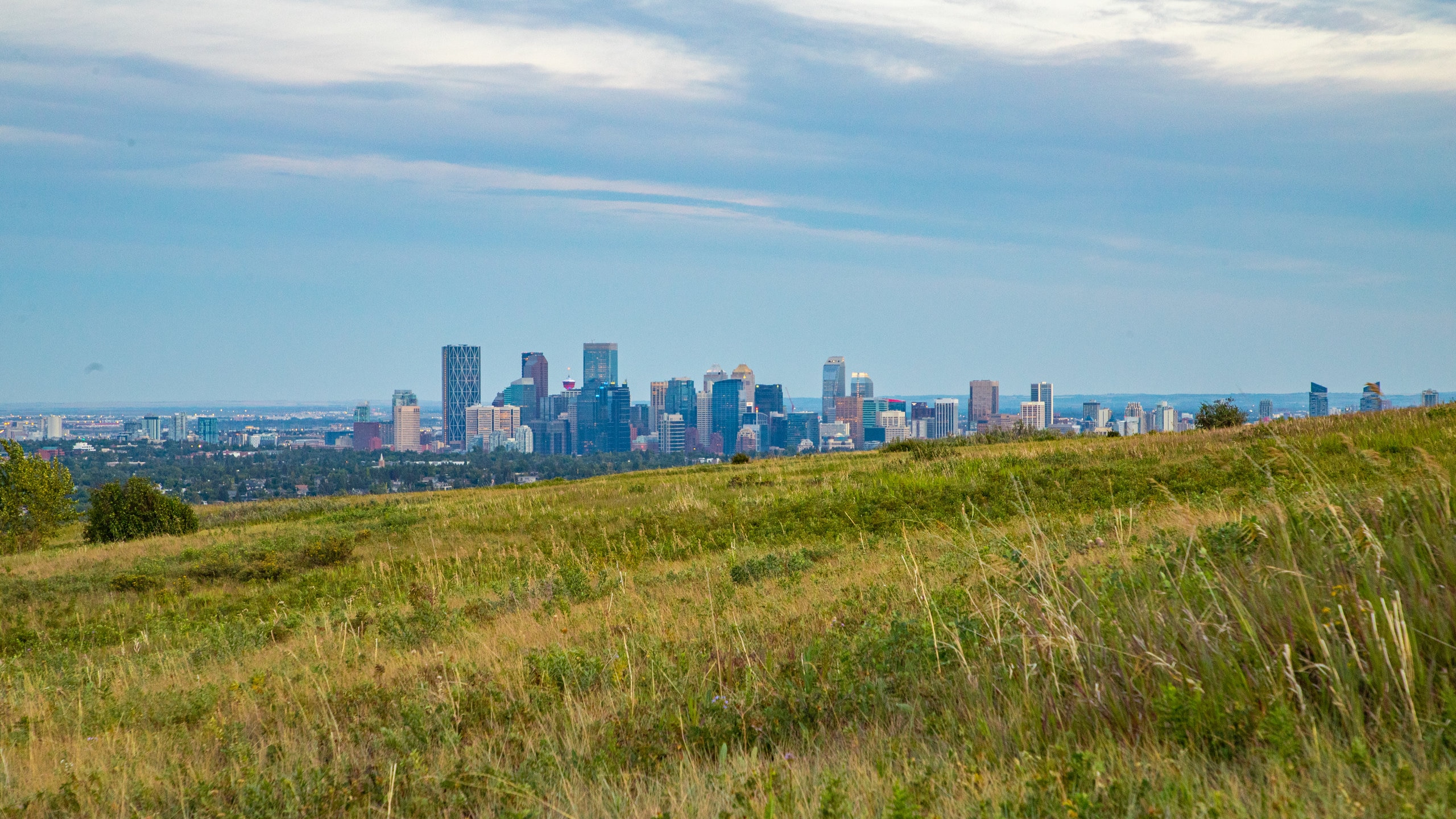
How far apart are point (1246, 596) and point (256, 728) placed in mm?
6608

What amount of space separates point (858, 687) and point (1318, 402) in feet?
79.1

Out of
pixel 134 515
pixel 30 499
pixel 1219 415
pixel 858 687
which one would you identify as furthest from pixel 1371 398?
pixel 30 499

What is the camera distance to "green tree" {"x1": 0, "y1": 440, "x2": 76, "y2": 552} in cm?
3984

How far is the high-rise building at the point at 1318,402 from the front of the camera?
22.6 meters

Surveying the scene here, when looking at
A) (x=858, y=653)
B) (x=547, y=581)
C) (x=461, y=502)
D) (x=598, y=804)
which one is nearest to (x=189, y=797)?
(x=598, y=804)

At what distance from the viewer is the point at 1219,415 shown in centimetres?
3631

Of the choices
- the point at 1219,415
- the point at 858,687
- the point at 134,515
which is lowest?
the point at 134,515

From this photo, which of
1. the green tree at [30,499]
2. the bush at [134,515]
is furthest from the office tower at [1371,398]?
the green tree at [30,499]

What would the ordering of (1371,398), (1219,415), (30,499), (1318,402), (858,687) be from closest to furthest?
(858,687) → (1371,398) → (1318,402) → (1219,415) → (30,499)

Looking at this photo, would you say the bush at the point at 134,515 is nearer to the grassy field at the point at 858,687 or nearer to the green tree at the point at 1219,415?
the grassy field at the point at 858,687

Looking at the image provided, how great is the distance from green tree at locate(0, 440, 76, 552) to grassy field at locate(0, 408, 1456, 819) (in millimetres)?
33196

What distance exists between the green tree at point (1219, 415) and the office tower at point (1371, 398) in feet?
43.1

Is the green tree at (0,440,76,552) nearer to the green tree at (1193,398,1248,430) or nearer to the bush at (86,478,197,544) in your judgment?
the bush at (86,478,197,544)

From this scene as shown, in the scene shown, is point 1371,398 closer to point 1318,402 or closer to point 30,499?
point 1318,402
